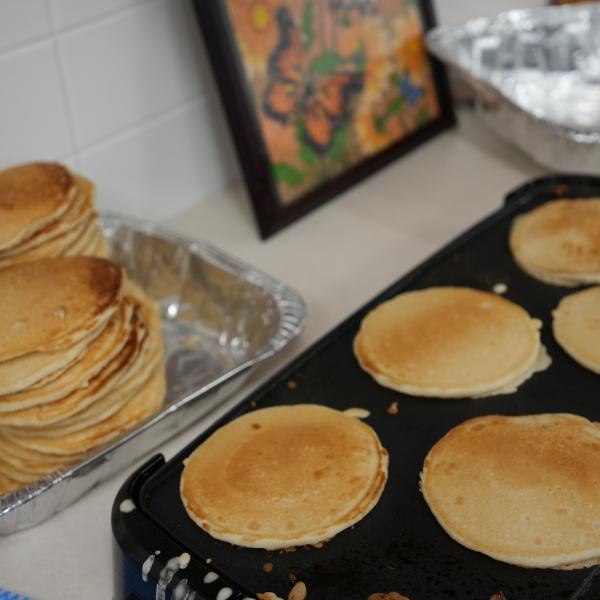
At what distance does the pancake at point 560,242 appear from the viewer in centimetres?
137

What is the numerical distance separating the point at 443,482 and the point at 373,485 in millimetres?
76

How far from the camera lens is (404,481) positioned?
108cm

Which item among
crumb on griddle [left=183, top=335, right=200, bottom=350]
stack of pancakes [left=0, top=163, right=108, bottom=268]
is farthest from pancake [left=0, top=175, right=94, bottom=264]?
crumb on griddle [left=183, top=335, right=200, bottom=350]

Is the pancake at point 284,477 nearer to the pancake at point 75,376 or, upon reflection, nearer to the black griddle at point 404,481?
the black griddle at point 404,481

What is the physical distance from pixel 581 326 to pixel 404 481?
35cm

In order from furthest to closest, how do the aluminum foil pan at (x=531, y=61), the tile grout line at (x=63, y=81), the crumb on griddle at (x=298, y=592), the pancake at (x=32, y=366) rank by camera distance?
the aluminum foil pan at (x=531, y=61)
the tile grout line at (x=63, y=81)
the pancake at (x=32, y=366)
the crumb on griddle at (x=298, y=592)

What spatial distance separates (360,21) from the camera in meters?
1.78

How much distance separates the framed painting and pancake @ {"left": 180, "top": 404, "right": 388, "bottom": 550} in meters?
0.62

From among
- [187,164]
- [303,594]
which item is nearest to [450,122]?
[187,164]

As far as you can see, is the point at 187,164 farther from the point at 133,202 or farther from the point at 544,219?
the point at 544,219

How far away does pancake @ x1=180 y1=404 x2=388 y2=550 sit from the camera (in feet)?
3.31

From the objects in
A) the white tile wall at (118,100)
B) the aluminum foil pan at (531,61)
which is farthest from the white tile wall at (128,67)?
the aluminum foil pan at (531,61)

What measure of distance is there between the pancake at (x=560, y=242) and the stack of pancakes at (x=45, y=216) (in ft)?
2.05

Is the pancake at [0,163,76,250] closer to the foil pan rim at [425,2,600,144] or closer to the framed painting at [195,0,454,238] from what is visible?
the framed painting at [195,0,454,238]
